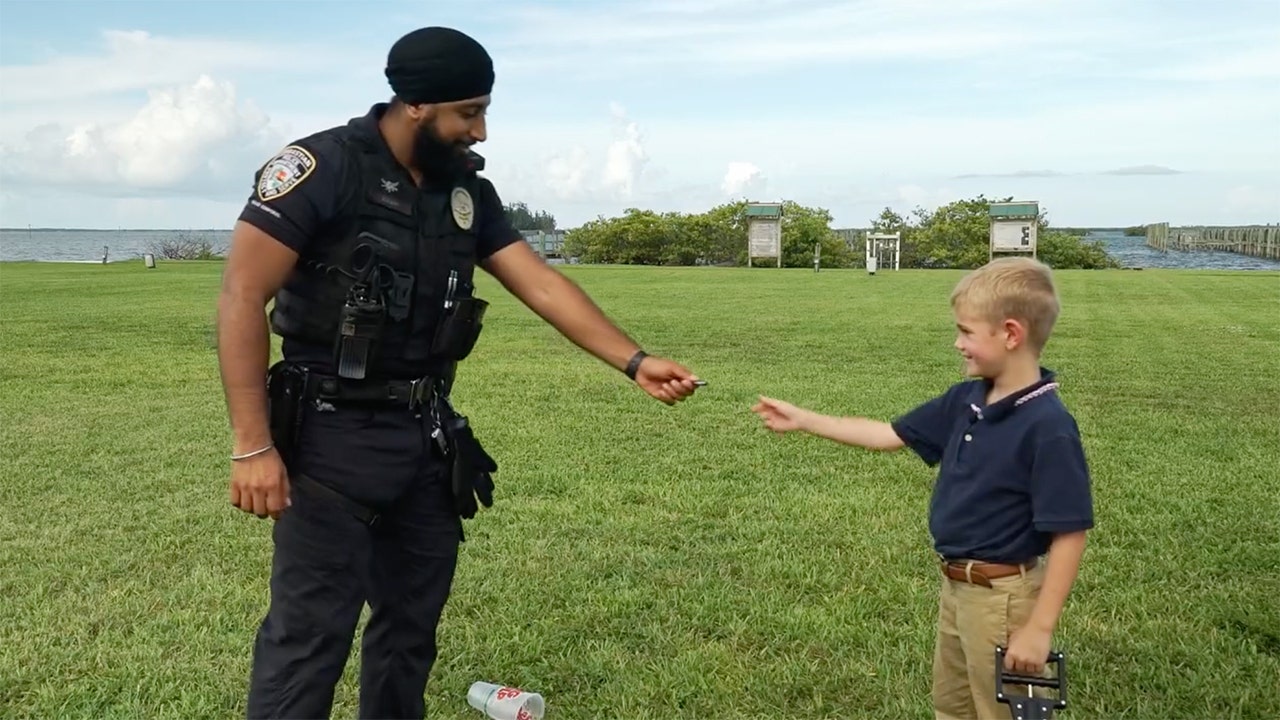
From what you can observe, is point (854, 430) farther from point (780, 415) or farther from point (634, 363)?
point (634, 363)

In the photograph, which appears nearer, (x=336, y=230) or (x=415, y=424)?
(x=336, y=230)

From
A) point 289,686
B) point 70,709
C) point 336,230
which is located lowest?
point 70,709

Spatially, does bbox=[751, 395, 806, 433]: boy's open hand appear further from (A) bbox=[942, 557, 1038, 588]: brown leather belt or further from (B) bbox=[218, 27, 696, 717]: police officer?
(B) bbox=[218, 27, 696, 717]: police officer

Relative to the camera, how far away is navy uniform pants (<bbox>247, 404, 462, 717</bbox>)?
2965 mm

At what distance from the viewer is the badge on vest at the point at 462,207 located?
10.1 feet

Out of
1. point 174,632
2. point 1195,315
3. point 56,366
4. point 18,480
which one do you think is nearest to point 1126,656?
point 174,632

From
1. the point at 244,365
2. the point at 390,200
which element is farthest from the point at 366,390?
the point at 390,200

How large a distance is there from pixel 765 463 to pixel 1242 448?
134 inches

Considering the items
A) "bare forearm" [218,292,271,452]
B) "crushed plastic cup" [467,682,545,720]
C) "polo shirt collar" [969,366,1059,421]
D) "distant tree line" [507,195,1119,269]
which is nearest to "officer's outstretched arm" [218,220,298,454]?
"bare forearm" [218,292,271,452]

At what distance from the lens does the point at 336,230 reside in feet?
9.39

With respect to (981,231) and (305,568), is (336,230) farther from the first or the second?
(981,231)

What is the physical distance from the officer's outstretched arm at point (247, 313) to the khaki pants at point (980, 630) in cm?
183

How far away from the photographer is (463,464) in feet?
10.4

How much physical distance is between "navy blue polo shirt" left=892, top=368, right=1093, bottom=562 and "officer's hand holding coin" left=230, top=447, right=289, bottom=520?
168 centimetres
